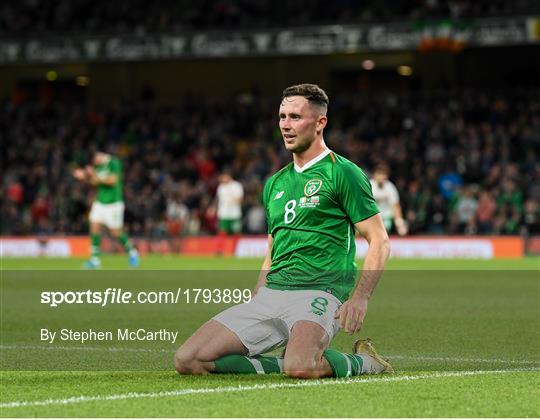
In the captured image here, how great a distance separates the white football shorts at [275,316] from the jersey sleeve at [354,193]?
0.60m

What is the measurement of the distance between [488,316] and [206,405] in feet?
25.0

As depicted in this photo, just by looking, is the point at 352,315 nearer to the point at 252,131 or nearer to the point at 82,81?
the point at 252,131

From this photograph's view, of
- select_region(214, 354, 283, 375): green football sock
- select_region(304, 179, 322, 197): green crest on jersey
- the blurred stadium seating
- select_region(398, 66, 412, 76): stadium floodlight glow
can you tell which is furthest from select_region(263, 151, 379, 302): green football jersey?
select_region(398, 66, 412, 76): stadium floodlight glow

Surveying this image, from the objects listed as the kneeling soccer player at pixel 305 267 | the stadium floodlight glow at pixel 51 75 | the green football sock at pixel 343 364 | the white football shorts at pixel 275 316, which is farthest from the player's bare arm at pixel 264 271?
the stadium floodlight glow at pixel 51 75

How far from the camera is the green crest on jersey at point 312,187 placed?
27.8ft

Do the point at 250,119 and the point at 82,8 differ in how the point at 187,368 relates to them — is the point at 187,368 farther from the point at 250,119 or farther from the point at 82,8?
the point at 82,8

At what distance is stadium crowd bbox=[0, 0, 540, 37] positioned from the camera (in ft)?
115

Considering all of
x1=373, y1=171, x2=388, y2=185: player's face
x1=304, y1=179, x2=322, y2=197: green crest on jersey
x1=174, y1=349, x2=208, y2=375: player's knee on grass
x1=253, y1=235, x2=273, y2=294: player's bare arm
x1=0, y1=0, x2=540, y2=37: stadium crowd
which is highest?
x1=0, y1=0, x2=540, y2=37: stadium crowd

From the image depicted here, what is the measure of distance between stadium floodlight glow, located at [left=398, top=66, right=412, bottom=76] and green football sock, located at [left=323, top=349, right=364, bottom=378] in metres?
33.7

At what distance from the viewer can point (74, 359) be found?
10.0 metres

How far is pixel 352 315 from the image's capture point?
7723 mm

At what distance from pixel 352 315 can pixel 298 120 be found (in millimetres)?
1464

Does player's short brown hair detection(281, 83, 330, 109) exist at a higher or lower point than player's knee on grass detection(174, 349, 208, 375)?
higher

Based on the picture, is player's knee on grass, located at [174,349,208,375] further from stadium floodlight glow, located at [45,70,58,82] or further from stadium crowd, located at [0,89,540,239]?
stadium floodlight glow, located at [45,70,58,82]
